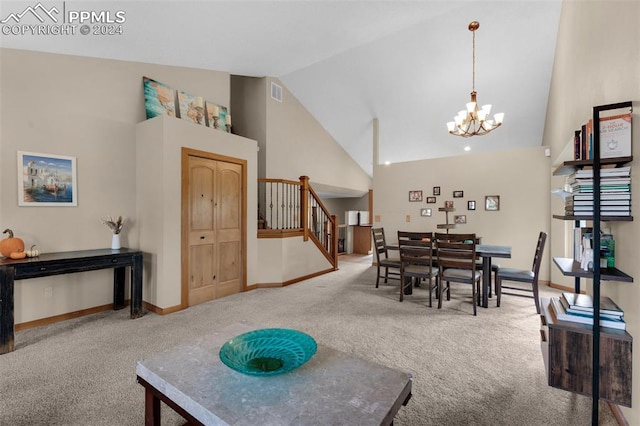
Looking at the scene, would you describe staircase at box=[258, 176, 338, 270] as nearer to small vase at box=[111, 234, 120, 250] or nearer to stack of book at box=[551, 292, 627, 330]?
small vase at box=[111, 234, 120, 250]

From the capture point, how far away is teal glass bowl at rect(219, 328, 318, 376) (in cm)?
141

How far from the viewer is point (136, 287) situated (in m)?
3.42

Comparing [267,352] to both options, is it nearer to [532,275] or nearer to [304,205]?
[532,275]

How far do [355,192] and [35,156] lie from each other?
761 centimetres

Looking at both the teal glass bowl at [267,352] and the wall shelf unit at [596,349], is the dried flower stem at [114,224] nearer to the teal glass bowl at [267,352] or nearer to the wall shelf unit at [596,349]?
the teal glass bowl at [267,352]

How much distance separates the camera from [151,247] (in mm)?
3666

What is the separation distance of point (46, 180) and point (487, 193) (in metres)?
6.91

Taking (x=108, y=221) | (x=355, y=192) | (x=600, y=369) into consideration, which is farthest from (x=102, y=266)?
(x=355, y=192)

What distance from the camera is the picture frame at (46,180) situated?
122 inches

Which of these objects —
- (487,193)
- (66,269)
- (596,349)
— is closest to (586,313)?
(596,349)

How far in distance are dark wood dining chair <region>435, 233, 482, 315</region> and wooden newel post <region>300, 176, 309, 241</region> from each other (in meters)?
2.45

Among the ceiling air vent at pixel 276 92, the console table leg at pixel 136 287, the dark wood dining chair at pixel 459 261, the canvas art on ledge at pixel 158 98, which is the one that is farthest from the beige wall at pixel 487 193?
the console table leg at pixel 136 287

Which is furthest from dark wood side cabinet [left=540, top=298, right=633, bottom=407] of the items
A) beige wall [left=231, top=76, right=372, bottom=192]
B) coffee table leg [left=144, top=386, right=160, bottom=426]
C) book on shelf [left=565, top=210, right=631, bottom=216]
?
beige wall [left=231, top=76, right=372, bottom=192]

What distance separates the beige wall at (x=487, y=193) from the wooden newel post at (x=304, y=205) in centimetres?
242
